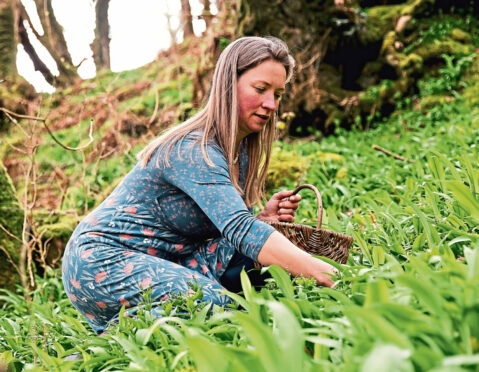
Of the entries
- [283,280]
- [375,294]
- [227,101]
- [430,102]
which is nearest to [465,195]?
[283,280]

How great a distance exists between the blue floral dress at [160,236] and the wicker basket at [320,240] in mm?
276

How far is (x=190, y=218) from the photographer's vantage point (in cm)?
233

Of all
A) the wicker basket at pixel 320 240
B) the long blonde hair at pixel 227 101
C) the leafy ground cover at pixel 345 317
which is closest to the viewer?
the leafy ground cover at pixel 345 317

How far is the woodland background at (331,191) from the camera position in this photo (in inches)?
43.3

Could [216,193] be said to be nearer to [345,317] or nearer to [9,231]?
[345,317]

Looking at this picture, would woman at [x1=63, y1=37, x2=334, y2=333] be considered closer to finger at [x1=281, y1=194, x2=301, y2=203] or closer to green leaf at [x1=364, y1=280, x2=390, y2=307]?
finger at [x1=281, y1=194, x2=301, y2=203]

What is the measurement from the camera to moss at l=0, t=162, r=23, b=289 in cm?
354

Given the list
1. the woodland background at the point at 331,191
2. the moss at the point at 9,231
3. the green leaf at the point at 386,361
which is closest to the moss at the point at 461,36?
the woodland background at the point at 331,191

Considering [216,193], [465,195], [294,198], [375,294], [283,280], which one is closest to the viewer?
[375,294]

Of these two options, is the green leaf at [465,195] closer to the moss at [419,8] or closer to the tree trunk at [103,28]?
the moss at [419,8]

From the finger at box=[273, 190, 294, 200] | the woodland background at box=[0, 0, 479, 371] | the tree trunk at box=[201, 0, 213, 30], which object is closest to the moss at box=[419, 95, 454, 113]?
the woodland background at box=[0, 0, 479, 371]

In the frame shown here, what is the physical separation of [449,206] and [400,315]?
1.42 metres

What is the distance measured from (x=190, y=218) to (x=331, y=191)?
6.65 ft

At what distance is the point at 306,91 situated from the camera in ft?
22.0
